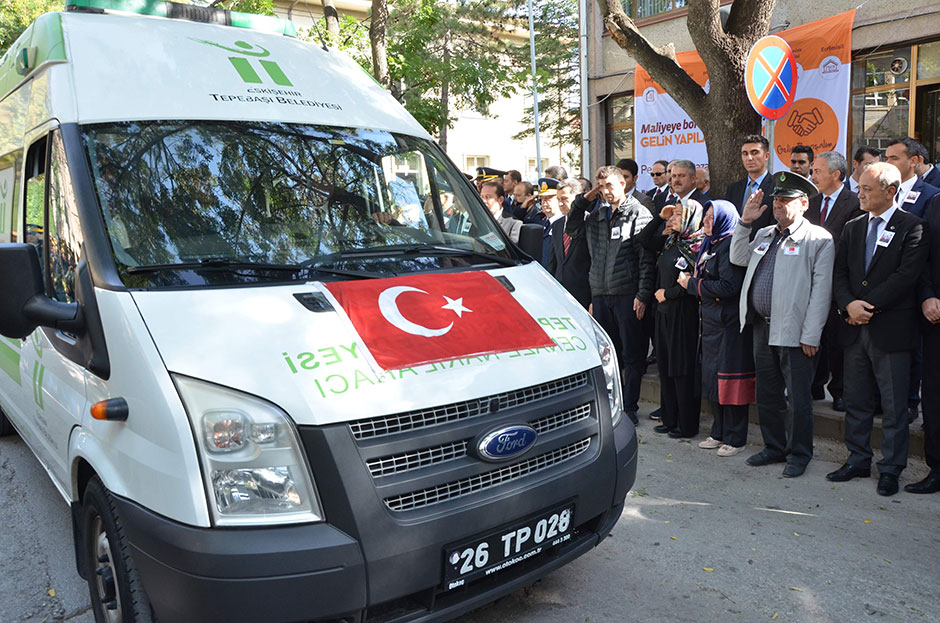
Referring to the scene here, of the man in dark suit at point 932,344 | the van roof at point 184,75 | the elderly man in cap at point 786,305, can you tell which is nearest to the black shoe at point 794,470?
the elderly man in cap at point 786,305

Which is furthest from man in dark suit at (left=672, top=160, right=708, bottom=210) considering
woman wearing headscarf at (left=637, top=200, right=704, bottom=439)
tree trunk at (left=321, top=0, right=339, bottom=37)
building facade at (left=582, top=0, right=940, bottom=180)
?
tree trunk at (left=321, top=0, right=339, bottom=37)

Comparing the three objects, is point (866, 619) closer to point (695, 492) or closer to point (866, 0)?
point (695, 492)

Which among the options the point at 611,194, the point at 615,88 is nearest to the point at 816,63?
the point at 615,88

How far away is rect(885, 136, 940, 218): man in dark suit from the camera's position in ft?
18.2

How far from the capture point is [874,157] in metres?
6.87

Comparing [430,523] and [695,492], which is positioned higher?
[430,523]

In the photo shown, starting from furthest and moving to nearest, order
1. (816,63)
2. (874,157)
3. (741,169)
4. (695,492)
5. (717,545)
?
1. (816,63)
2. (741,169)
3. (874,157)
4. (695,492)
5. (717,545)

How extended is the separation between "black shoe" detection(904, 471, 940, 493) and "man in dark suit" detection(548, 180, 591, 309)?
3.16m

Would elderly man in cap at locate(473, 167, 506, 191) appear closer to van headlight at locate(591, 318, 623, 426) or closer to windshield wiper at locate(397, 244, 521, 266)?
windshield wiper at locate(397, 244, 521, 266)

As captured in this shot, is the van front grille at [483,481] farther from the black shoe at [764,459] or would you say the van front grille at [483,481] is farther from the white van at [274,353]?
the black shoe at [764,459]

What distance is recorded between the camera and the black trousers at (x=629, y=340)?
21.2 ft

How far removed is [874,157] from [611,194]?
8.51 feet

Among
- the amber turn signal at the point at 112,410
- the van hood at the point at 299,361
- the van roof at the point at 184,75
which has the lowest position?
the amber turn signal at the point at 112,410

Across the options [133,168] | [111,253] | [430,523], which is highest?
[133,168]
